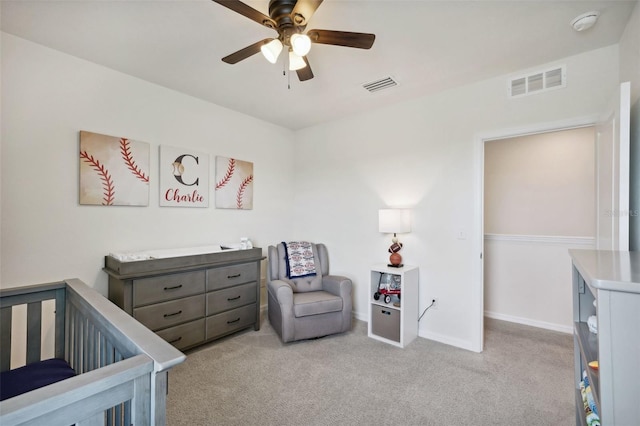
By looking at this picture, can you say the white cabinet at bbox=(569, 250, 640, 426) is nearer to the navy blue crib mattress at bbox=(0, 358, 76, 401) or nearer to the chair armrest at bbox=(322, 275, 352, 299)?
the navy blue crib mattress at bbox=(0, 358, 76, 401)

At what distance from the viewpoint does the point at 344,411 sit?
190 cm

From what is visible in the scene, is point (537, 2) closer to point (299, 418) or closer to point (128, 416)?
point (128, 416)

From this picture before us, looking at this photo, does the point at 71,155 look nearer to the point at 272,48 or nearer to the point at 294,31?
the point at 272,48

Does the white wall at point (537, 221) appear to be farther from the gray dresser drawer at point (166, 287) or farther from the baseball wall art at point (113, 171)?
the baseball wall art at point (113, 171)

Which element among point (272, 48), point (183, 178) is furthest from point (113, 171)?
point (272, 48)

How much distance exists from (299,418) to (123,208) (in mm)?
2292

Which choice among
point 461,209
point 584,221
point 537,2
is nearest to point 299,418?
point 461,209

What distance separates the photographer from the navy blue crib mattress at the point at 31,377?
1242 mm

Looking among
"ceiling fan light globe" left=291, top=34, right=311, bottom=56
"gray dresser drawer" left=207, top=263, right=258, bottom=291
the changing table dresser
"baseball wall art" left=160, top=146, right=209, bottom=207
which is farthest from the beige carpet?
"ceiling fan light globe" left=291, top=34, right=311, bottom=56

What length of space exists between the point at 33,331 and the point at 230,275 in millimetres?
1492

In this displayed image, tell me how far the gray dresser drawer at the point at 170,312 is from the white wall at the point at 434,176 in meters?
1.80

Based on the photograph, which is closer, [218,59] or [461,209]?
[218,59]

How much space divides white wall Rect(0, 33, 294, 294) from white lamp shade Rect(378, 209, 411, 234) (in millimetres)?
1886

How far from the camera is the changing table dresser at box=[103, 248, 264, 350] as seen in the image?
2.36 metres
